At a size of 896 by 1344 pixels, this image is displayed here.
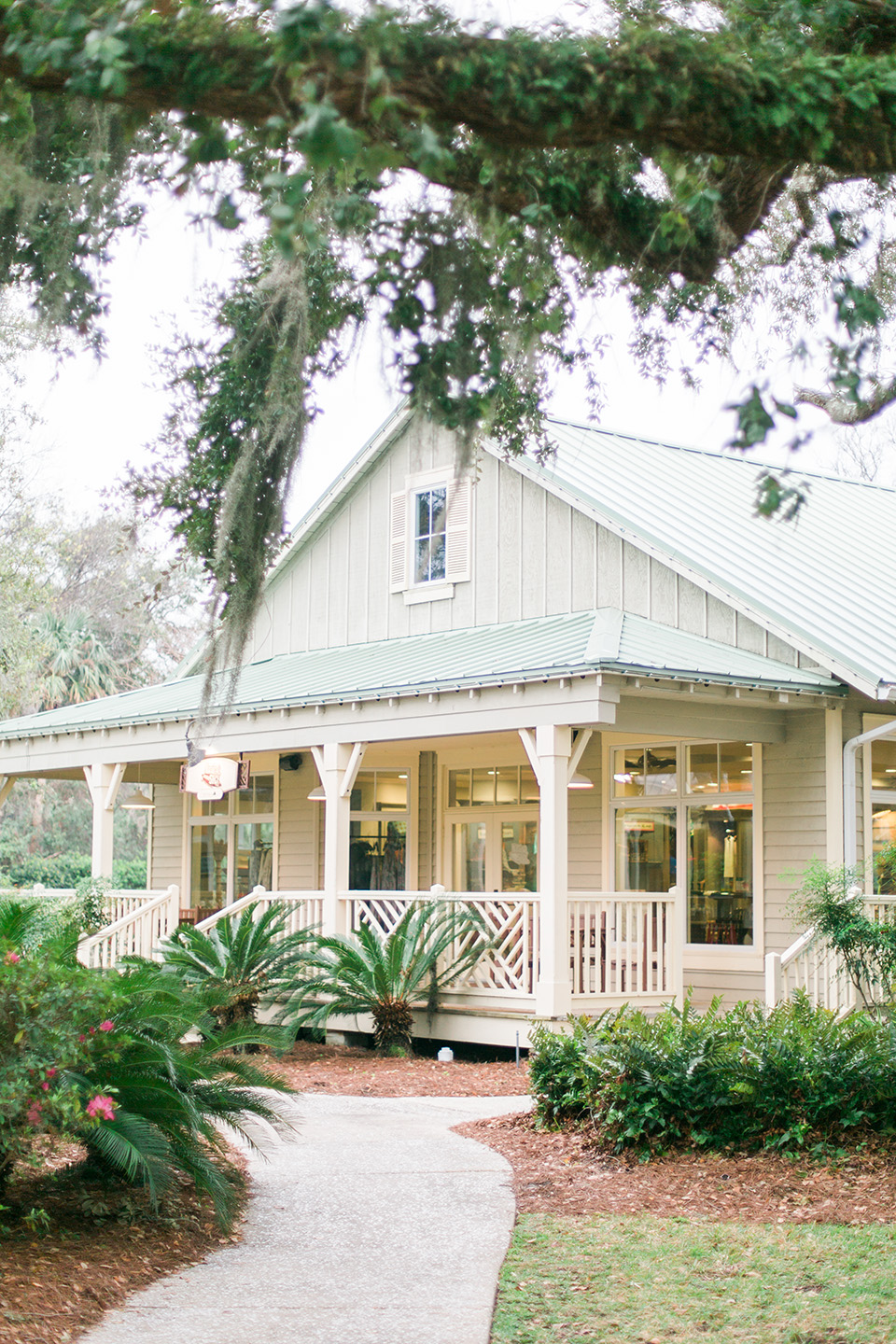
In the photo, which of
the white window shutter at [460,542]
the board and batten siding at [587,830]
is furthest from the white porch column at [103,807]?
the board and batten siding at [587,830]

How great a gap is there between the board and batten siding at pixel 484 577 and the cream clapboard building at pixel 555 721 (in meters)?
0.03

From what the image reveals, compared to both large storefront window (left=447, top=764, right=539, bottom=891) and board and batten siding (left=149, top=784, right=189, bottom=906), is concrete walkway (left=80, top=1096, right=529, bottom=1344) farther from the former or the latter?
board and batten siding (left=149, top=784, right=189, bottom=906)

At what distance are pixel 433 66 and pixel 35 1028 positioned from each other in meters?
3.78

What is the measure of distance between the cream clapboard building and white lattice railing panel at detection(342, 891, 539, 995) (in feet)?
0.14

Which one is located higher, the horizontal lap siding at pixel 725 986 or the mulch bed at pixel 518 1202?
the horizontal lap siding at pixel 725 986

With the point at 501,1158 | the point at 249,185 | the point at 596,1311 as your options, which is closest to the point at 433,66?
the point at 249,185

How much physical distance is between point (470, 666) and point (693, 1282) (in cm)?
800

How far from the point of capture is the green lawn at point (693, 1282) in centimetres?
521

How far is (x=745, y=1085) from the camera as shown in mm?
7988

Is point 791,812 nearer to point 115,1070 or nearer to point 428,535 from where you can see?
point 428,535

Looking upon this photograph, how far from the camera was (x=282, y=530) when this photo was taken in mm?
8039

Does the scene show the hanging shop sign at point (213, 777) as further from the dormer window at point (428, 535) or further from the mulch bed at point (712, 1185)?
the mulch bed at point (712, 1185)

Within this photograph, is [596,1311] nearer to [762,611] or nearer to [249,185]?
[249,185]

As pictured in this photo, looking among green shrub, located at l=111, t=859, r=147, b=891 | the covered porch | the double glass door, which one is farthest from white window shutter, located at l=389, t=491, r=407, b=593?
green shrub, located at l=111, t=859, r=147, b=891
